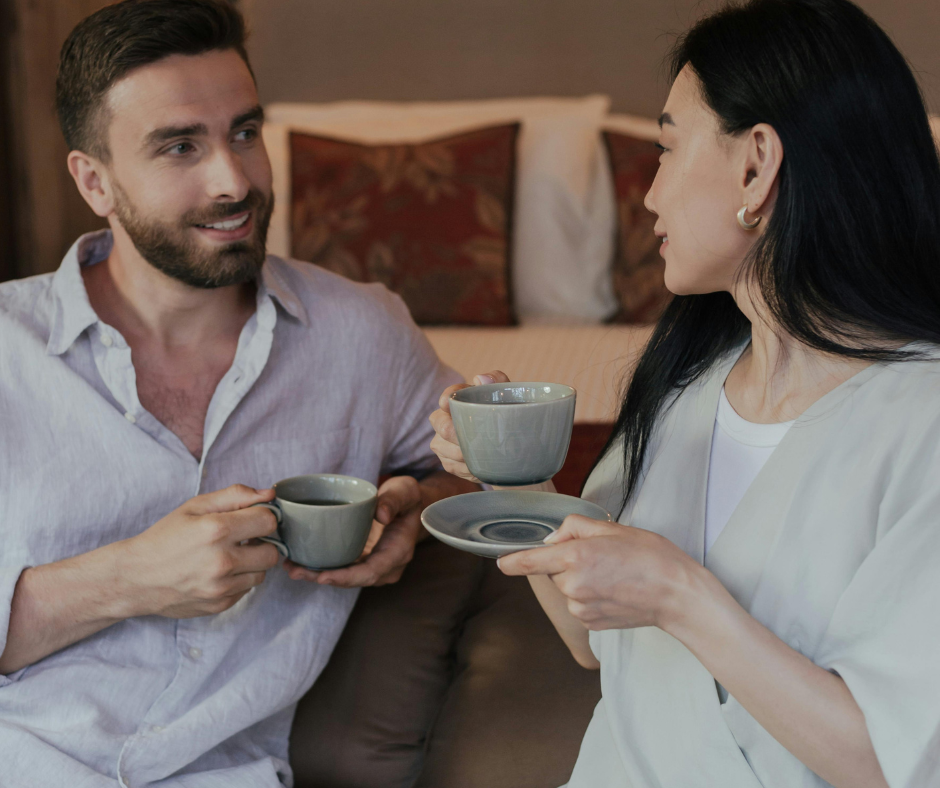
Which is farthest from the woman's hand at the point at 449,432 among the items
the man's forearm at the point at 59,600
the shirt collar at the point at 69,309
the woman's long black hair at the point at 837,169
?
the shirt collar at the point at 69,309

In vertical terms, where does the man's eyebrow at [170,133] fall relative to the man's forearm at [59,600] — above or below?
above

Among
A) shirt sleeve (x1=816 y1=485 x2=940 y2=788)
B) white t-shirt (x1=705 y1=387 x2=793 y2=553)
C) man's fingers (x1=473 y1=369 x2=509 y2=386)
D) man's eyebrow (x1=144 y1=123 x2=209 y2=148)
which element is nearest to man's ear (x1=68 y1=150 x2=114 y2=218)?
man's eyebrow (x1=144 y1=123 x2=209 y2=148)

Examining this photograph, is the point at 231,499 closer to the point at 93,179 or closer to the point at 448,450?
the point at 448,450

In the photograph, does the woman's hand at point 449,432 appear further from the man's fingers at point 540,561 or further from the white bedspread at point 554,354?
the white bedspread at point 554,354

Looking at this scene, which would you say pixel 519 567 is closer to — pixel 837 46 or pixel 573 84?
pixel 837 46

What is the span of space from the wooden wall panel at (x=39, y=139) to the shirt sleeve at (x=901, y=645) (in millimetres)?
2814

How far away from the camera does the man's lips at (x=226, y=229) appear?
4.30 ft

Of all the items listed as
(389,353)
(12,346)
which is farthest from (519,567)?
(12,346)

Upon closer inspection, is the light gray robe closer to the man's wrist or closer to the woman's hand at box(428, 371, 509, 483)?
the woman's hand at box(428, 371, 509, 483)

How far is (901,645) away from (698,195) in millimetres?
472

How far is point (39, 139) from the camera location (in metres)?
2.90

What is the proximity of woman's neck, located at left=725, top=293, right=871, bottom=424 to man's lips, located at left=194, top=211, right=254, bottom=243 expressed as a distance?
2.33 ft

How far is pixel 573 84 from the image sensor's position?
3080 millimetres

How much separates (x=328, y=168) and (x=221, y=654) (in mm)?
1801
